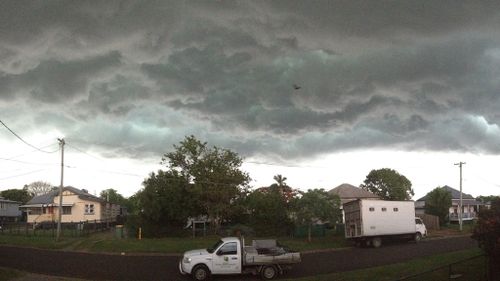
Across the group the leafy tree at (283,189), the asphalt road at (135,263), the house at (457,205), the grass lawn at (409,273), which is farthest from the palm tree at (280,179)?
the house at (457,205)

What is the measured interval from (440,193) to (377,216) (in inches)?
1317

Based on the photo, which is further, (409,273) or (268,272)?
(268,272)

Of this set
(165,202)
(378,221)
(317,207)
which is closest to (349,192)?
(317,207)

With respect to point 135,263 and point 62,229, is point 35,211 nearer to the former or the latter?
point 62,229

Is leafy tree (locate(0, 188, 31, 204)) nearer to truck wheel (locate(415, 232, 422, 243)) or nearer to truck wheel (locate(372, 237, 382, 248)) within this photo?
truck wheel (locate(372, 237, 382, 248))

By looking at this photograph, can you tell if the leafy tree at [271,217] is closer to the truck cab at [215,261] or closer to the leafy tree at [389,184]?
the truck cab at [215,261]

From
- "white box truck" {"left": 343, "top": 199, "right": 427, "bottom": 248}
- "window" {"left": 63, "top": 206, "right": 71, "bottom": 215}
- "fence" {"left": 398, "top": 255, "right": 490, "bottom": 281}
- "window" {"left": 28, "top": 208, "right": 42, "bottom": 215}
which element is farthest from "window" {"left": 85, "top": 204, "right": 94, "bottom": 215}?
"fence" {"left": 398, "top": 255, "right": 490, "bottom": 281}

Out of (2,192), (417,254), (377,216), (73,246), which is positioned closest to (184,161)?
(73,246)

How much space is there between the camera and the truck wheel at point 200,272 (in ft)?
69.3

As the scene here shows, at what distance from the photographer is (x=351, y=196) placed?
7631 centimetres

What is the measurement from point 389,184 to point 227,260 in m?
85.7

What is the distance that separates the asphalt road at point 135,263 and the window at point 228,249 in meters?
1.42

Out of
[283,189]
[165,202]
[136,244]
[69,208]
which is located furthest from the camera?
[69,208]

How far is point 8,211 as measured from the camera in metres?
88.5
